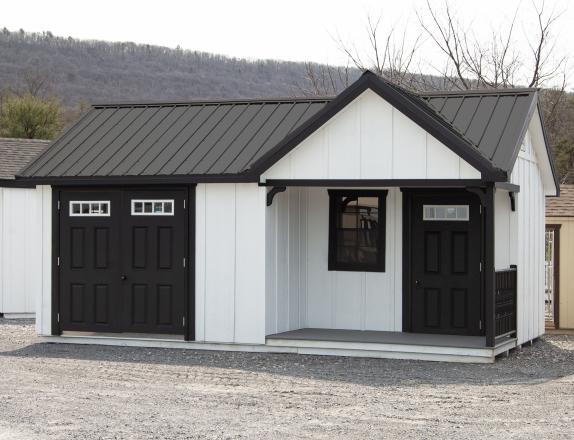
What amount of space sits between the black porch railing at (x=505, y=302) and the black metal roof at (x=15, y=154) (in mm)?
11175

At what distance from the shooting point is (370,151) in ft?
51.1

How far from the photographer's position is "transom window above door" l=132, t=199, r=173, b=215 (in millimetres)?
16797

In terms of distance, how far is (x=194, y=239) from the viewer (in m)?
16.6

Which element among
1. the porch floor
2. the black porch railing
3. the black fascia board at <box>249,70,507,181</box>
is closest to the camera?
the black fascia board at <box>249,70,507,181</box>

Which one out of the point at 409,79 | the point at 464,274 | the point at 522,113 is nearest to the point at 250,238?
the point at 464,274

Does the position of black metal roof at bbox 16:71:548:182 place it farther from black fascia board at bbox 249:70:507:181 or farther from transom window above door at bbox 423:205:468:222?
transom window above door at bbox 423:205:468:222

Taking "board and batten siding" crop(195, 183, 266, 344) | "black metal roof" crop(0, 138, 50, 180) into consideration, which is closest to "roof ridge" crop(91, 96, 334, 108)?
"board and batten siding" crop(195, 183, 266, 344)

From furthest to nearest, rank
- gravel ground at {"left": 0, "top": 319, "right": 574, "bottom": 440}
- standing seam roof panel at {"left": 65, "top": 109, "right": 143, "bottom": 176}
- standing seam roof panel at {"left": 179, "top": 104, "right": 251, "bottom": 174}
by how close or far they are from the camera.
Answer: standing seam roof panel at {"left": 65, "top": 109, "right": 143, "bottom": 176} → standing seam roof panel at {"left": 179, "top": 104, "right": 251, "bottom": 174} → gravel ground at {"left": 0, "top": 319, "right": 574, "bottom": 440}

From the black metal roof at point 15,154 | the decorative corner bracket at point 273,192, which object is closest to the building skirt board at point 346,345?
the decorative corner bracket at point 273,192

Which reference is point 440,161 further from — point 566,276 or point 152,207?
point 566,276

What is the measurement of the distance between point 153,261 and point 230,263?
127 centimetres

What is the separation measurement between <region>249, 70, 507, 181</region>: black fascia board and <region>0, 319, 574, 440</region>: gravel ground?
8.80 ft

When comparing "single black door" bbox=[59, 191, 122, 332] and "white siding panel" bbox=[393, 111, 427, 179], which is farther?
"single black door" bbox=[59, 191, 122, 332]

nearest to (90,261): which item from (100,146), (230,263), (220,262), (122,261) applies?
(122,261)
